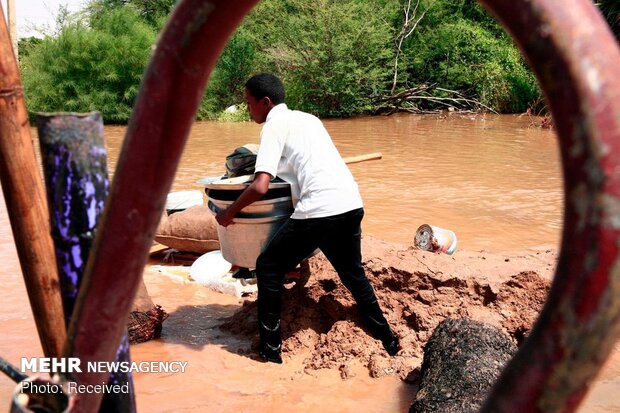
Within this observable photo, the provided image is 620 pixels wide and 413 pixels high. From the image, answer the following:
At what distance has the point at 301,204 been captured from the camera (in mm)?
3584

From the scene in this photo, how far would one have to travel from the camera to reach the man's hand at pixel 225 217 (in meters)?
3.55

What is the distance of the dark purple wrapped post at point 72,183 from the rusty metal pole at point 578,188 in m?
0.64

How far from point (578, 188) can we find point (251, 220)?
3.34 meters

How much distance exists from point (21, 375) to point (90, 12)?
1507 inches

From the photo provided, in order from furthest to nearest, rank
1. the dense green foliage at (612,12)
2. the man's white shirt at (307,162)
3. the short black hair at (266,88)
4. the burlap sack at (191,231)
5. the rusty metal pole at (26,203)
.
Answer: the dense green foliage at (612,12)
the burlap sack at (191,231)
the short black hair at (266,88)
the man's white shirt at (307,162)
the rusty metal pole at (26,203)

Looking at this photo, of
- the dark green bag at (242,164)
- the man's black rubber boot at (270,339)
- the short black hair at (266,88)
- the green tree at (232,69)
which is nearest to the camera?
the short black hair at (266,88)

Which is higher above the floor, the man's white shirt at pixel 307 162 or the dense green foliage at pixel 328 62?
the dense green foliage at pixel 328 62

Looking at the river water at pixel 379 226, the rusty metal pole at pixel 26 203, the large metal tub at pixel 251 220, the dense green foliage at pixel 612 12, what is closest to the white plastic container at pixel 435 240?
the river water at pixel 379 226

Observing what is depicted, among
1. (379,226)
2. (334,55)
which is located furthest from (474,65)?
(379,226)

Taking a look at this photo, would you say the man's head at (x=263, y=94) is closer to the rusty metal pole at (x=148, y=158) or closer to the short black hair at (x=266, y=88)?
the short black hair at (x=266, y=88)

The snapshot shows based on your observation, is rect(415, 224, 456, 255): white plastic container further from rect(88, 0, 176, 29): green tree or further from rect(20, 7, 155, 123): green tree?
rect(88, 0, 176, 29): green tree

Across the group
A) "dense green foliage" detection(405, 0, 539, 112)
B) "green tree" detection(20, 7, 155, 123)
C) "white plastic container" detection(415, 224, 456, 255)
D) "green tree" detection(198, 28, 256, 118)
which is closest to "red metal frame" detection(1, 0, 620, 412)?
"white plastic container" detection(415, 224, 456, 255)

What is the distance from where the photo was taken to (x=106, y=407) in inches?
40.6

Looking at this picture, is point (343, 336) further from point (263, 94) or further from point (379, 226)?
point (379, 226)
